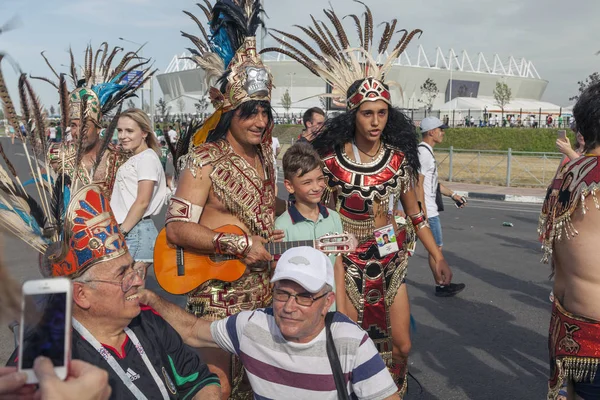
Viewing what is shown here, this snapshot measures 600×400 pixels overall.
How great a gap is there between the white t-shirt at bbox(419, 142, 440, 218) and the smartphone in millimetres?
5848

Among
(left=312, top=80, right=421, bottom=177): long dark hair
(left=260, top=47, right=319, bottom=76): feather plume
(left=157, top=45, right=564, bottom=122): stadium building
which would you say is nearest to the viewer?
(left=260, top=47, right=319, bottom=76): feather plume

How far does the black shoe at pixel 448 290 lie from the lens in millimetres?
6652

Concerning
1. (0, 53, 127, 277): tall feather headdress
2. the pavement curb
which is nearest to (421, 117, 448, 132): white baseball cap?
(0, 53, 127, 277): tall feather headdress

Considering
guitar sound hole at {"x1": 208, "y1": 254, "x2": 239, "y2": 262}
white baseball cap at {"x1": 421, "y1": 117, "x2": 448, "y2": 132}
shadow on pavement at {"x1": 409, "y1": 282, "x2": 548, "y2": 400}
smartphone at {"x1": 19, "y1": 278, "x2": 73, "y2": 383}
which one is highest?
white baseball cap at {"x1": 421, "y1": 117, "x2": 448, "y2": 132}

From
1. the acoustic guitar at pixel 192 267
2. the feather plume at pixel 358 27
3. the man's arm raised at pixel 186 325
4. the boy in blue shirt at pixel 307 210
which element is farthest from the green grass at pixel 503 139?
the man's arm raised at pixel 186 325

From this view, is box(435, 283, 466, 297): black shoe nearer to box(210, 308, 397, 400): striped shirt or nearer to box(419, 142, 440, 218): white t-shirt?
box(419, 142, 440, 218): white t-shirt

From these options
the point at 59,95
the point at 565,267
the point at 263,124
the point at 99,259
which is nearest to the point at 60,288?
the point at 99,259

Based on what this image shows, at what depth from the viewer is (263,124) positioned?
3.37 meters

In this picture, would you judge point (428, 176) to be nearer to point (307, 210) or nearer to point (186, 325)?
point (307, 210)

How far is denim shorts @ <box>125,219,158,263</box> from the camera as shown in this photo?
4852 mm

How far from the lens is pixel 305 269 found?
2336mm

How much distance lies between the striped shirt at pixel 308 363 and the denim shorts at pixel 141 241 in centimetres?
254

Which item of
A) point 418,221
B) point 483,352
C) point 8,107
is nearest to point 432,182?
point 483,352

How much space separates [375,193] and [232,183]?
3.66 ft
